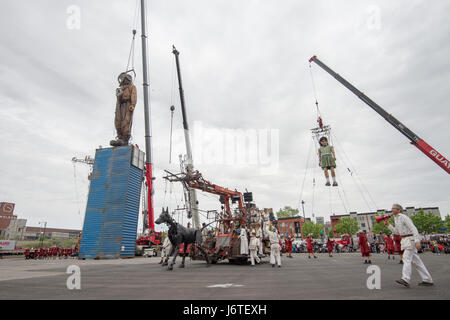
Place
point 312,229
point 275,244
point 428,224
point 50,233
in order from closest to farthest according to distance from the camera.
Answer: point 275,244 < point 428,224 < point 312,229 < point 50,233

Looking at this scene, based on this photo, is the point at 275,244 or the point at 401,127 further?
the point at 401,127

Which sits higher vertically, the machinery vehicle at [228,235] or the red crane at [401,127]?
the red crane at [401,127]

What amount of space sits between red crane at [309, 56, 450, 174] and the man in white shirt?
35.8 feet

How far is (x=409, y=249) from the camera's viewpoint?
18.0 feet

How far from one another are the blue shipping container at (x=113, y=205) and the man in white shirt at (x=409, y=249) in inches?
996

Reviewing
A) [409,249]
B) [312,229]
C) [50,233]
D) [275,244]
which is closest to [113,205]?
[275,244]

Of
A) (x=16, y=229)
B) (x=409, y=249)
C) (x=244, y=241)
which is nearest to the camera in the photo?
(x=409, y=249)

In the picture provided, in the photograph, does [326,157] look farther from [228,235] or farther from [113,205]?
[113,205]

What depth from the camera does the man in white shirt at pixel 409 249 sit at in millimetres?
5031

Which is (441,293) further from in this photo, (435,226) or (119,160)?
(435,226)

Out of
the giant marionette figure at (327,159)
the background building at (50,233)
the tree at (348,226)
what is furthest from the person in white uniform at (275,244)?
the background building at (50,233)

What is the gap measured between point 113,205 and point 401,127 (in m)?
27.7

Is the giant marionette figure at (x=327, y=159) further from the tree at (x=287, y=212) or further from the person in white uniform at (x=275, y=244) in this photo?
the tree at (x=287, y=212)
